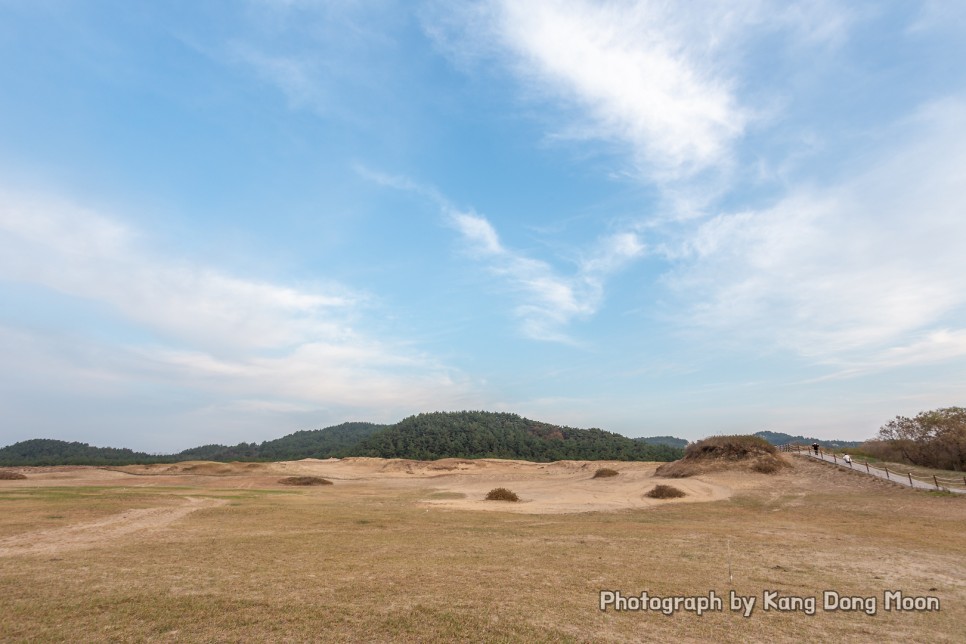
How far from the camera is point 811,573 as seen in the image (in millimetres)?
11492

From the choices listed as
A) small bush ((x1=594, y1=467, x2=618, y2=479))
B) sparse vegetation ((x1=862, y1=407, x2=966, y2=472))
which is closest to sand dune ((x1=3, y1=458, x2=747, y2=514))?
small bush ((x1=594, y1=467, x2=618, y2=479))

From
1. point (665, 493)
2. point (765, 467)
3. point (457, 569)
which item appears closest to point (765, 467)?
point (765, 467)

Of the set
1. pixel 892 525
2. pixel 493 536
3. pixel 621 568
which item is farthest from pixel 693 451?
pixel 621 568

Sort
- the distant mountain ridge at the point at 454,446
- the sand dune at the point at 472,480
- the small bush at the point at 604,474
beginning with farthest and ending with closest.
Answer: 1. the distant mountain ridge at the point at 454,446
2. the small bush at the point at 604,474
3. the sand dune at the point at 472,480

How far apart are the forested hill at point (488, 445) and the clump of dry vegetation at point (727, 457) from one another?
45325 mm

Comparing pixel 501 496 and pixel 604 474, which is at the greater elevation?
pixel 604 474

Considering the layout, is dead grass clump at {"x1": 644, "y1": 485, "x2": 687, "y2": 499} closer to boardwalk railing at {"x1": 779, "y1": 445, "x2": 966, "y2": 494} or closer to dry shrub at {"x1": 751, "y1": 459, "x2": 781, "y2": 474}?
dry shrub at {"x1": 751, "y1": 459, "x2": 781, "y2": 474}

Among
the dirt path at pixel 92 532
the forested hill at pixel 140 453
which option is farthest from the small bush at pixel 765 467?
the forested hill at pixel 140 453

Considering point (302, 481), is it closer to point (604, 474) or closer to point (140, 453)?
point (604, 474)

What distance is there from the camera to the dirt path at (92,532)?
13.6 m

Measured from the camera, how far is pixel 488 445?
9962cm

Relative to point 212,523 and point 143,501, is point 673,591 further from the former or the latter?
point 143,501

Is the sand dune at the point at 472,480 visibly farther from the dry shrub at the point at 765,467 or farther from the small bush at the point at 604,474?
the dry shrub at the point at 765,467

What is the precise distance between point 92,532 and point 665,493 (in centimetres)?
2898
